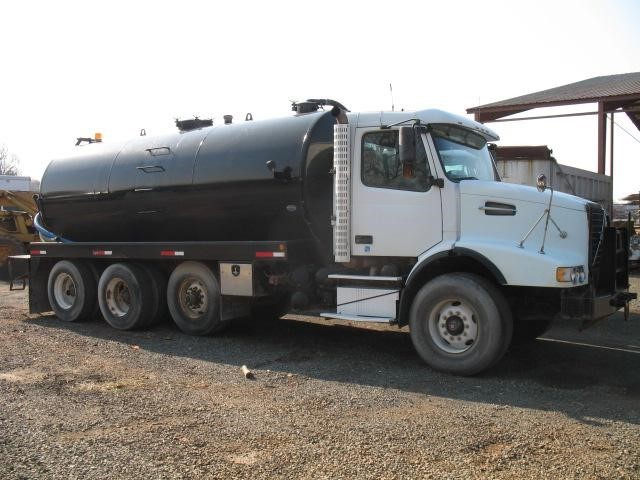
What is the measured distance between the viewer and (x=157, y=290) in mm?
9680

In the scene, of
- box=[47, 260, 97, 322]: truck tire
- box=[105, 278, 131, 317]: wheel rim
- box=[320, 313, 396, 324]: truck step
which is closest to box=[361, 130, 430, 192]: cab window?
box=[320, 313, 396, 324]: truck step

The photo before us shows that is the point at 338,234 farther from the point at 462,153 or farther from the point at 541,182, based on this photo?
the point at 541,182

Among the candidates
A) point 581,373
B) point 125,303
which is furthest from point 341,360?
point 125,303

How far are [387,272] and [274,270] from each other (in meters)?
Answer: 1.74

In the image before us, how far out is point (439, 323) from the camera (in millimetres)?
6805

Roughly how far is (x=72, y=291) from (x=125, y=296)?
4.52 feet

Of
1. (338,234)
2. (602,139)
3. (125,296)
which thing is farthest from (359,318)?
(602,139)

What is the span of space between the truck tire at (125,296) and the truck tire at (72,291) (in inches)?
18.5

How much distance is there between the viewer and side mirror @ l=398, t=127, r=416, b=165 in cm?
669

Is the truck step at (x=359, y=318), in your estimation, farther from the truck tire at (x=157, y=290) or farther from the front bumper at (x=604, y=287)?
the truck tire at (x=157, y=290)

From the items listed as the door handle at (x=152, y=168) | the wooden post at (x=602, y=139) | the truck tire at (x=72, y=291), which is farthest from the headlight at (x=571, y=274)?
the wooden post at (x=602, y=139)

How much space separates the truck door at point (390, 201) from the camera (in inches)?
274

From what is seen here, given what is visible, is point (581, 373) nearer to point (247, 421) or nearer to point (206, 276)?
point (247, 421)

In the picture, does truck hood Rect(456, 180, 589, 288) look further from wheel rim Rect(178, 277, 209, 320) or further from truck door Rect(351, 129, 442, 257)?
wheel rim Rect(178, 277, 209, 320)
